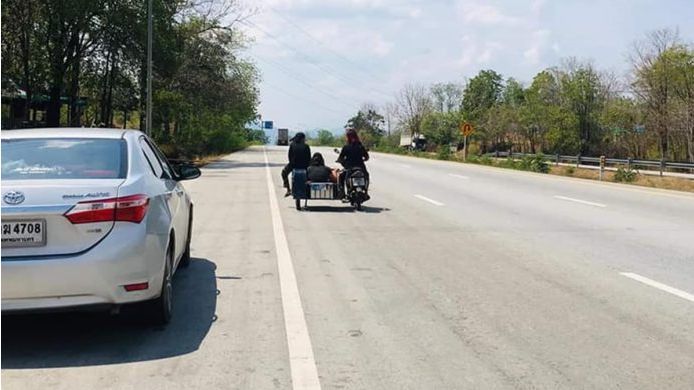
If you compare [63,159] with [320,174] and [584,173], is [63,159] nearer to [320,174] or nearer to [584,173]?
[320,174]

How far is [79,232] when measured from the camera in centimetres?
524

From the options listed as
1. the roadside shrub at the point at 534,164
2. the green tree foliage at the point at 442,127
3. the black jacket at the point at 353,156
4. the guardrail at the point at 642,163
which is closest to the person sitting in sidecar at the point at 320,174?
the black jacket at the point at 353,156

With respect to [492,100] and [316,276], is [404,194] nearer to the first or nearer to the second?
[316,276]

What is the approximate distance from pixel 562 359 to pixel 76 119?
43629mm

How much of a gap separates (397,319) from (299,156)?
31.0ft

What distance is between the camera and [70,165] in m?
5.85

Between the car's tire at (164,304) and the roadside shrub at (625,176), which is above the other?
the roadside shrub at (625,176)

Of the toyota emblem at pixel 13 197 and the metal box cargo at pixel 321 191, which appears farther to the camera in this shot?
the metal box cargo at pixel 321 191

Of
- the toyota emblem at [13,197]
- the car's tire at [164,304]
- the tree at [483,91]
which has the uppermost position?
the tree at [483,91]

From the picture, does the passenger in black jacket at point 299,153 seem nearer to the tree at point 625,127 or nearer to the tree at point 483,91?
the tree at point 625,127

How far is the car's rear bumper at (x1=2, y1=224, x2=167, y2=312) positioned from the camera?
5090mm

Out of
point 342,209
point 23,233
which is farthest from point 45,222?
point 342,209

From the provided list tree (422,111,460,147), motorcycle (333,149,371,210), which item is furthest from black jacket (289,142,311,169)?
tree (422,111,460,147)

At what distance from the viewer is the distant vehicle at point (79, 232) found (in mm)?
5125
